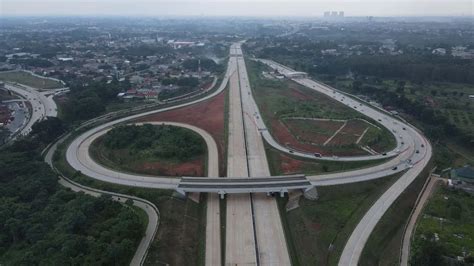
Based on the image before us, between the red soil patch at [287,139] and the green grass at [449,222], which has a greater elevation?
the red soil patch at [287,139]

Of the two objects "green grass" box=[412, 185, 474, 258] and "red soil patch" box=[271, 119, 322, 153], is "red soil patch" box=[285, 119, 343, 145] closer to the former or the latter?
"red soil patch" box=[271, 119, 322, 153]

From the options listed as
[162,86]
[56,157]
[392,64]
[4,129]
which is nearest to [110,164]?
[56,157]

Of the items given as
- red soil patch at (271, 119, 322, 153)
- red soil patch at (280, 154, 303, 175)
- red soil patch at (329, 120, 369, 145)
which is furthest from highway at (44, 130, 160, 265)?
red soil patch at (329, 120, 369, 145)

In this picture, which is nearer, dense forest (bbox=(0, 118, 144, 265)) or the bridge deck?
dense forest (bbox=(0, 118, 144, 265))

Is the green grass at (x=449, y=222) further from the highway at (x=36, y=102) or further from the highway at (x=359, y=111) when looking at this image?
the highway at (x=36, y=102)

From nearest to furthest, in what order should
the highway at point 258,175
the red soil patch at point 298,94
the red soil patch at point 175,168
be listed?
the highway at point 258,175 → the red soil patch at point 175,168 → the red soil patch at point 298,94

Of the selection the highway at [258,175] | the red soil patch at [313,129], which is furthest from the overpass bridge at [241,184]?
the red soil patch at [313,129]

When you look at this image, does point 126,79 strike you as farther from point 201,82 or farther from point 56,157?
point 56,157
